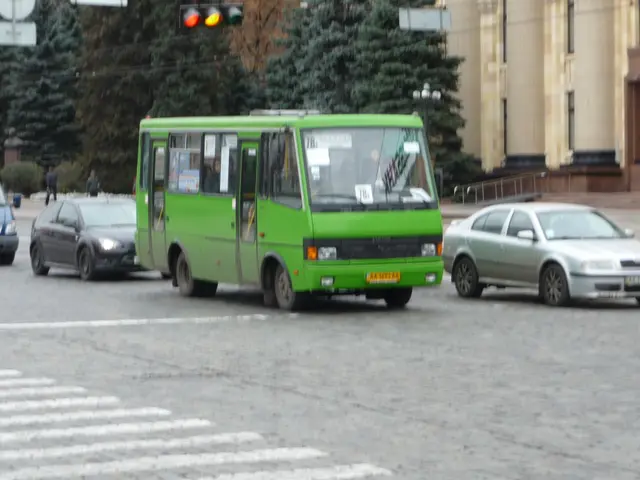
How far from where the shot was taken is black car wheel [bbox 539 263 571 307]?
70.2 feet

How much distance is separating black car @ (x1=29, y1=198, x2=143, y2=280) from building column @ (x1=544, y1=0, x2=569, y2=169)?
36.9 m

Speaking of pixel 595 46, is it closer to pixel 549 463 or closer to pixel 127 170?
pixel 127 170

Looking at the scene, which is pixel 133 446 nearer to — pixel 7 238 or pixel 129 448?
pixel 129 448

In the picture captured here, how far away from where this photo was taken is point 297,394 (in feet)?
41.8

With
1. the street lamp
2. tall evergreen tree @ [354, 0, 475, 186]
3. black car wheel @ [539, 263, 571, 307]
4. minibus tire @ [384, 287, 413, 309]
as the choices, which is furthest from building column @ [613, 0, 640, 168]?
minibus tire @ [384, 287, 413, 309]

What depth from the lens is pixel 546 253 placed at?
2175 centimetres

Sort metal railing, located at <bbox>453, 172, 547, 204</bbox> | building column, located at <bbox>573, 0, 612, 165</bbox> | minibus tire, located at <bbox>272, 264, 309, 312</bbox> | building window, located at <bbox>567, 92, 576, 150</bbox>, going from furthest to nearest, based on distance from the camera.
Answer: building window, located at <bbox>567, 92, 576, 150</bbox> → metal railing, located at <bbox>453, 172, 547, 204</bbox> → building column, located at <bbox>573, 0, 612, 165</bbox> → minibus tire, located at <bbox>272, 264, 309, 312</bbox>

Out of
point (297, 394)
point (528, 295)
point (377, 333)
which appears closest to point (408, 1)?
point (528, 295)

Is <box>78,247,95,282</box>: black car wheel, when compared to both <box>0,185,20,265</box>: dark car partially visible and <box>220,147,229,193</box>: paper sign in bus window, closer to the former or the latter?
<box>0,185,20,265</box>: dark car partially visible

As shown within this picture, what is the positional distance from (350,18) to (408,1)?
3750mm

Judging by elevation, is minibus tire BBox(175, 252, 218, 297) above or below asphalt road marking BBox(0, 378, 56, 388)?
above

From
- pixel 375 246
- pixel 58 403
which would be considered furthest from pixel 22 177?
pixel 58 403

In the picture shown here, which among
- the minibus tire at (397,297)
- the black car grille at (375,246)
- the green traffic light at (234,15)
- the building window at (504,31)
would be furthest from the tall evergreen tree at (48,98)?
the black car grille at (375,246)

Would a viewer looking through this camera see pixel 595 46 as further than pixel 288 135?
Yes
